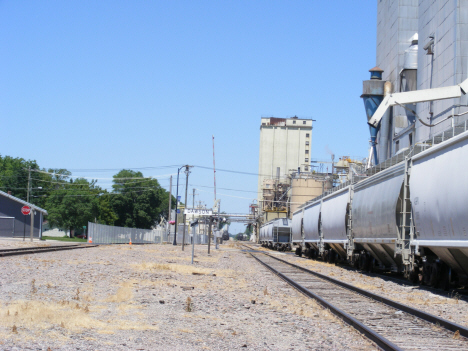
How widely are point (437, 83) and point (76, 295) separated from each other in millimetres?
35205

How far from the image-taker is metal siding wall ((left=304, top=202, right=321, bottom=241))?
35.2 metres

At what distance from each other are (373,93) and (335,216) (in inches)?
1319

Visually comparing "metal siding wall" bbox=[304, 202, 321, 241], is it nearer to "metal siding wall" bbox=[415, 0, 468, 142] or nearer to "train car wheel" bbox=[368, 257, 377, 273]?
"metal siding wall" bbox=[415, 0, 468, 142]

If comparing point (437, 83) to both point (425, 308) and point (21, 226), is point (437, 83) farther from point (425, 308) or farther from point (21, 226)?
point (21, 226)

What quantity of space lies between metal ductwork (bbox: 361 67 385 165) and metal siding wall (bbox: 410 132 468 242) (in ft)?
144

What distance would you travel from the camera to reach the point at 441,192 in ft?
45.4

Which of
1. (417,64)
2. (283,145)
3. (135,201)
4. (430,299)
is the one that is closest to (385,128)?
(417,64)

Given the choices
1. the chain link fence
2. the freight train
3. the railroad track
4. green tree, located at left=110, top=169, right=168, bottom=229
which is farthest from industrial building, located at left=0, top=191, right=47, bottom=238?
the railroad track

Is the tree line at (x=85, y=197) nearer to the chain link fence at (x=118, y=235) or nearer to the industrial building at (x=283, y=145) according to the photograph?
the chain link fence at (x=118, y=235)

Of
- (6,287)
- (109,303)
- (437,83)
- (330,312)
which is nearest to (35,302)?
(109,303)

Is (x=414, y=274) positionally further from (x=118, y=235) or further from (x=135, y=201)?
(x=135, y=201)

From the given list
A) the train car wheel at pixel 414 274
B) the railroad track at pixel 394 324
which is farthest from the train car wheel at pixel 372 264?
the railroad track at pixel 394 324

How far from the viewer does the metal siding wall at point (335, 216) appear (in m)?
26.9

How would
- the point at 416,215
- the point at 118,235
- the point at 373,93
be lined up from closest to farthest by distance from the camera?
the point at 416,215 → the point at 373,93 → the point at 118,235
